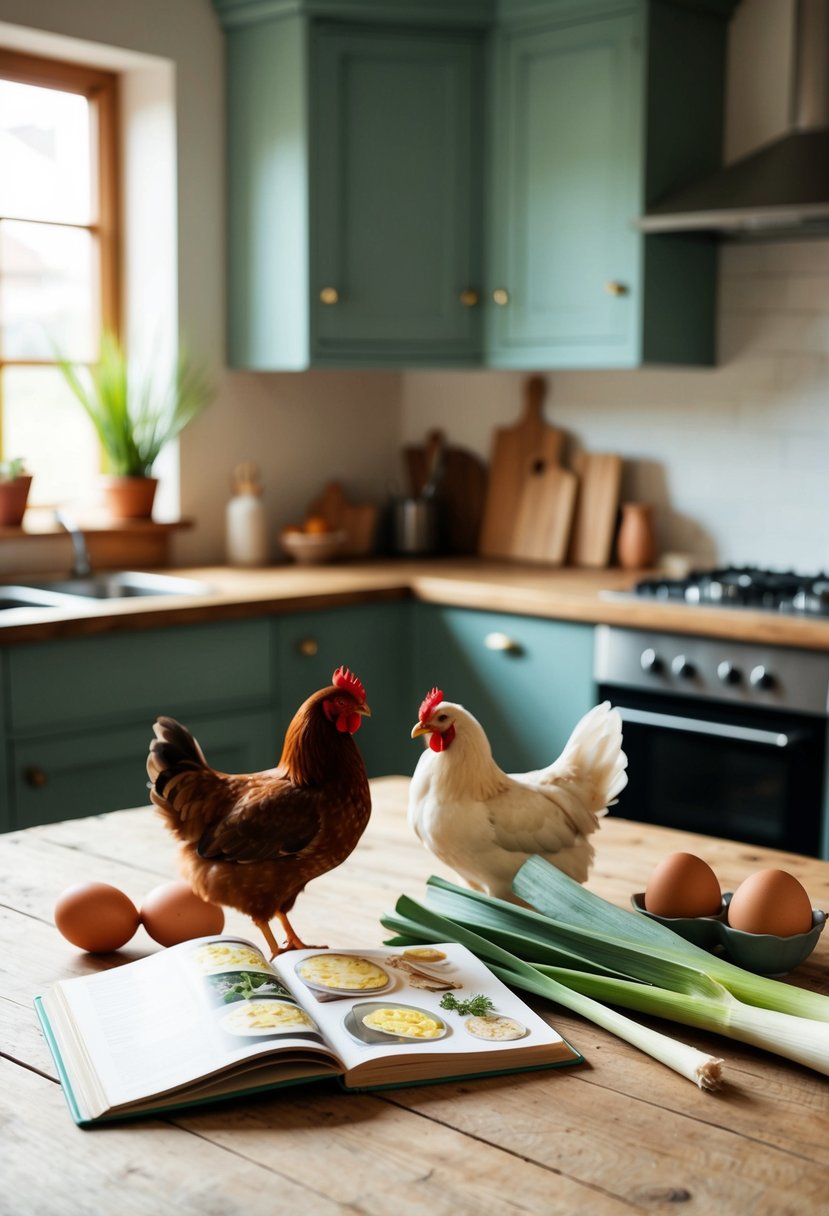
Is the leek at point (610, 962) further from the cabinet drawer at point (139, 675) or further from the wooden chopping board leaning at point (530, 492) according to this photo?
the wooden chopping board leaning at point (530, 492)

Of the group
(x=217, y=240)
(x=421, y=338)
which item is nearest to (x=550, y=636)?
(x=421, y=338)

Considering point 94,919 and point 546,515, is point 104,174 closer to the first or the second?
point 546,515

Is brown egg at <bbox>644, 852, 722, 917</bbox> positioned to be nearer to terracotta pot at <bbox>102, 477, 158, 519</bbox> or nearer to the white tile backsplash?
the white tile backsplash

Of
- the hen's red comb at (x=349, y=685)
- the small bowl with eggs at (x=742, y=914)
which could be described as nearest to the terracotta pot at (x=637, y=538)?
the small bowl with eggs at (x=742, y=914)

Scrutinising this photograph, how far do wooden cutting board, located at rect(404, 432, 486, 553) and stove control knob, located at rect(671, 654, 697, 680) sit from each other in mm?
1277

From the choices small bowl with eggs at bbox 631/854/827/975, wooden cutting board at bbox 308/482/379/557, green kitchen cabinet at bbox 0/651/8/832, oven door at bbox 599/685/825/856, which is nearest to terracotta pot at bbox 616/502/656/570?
oven door at bbox 599/685/825/856

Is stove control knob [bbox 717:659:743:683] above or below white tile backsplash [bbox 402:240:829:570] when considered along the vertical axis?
below

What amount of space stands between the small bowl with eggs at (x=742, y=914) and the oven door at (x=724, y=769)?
63.4 inches

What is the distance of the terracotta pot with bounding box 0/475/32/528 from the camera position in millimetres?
3570

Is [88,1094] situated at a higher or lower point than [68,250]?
lower

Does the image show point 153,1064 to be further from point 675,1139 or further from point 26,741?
point 26,741

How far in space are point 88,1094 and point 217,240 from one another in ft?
10.6

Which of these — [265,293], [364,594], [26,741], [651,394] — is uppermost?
[265,293]

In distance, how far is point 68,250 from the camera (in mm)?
3893
